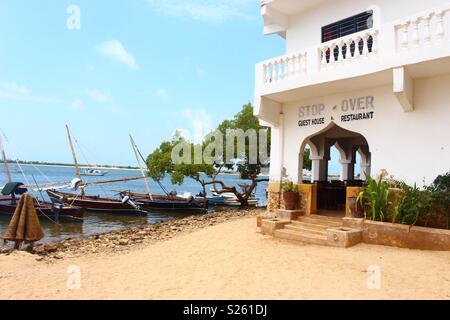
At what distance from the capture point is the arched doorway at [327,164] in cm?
1295

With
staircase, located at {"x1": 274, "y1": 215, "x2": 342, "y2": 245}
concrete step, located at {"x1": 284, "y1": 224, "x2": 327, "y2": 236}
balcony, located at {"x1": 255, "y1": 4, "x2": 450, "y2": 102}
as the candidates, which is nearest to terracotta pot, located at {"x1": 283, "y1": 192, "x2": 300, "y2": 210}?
staircase, located at {"x1": 274, "y1": 215, "x2": 342, "y2": 245}

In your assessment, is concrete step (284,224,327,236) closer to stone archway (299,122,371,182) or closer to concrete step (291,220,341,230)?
concrete step (291,220,341,230)

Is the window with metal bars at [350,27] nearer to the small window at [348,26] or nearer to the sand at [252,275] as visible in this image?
the small window at [348,26]

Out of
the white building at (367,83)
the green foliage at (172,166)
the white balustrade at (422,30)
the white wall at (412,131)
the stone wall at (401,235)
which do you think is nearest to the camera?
the stone wall at (401,235)

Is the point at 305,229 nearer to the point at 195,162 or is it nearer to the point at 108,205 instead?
the point at 195,162

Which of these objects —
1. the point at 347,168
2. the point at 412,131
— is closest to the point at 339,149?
the point at 347,168

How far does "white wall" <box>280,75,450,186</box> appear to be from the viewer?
26.5ft

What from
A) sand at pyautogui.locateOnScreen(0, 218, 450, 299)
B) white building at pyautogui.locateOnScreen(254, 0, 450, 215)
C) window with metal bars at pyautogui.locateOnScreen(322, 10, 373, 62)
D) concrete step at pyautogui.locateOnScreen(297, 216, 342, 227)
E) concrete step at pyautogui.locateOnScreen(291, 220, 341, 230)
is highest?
window with metal bars at pyautogui.locateOnScreen(322, 10, 373, 62)

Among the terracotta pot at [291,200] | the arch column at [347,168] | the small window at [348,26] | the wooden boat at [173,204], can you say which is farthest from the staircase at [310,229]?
the wooden boat at [173,204]

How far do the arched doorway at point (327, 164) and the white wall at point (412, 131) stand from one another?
2.40 metres

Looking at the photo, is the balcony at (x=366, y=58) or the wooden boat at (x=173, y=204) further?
the wooden boat at (x=173, y=204)

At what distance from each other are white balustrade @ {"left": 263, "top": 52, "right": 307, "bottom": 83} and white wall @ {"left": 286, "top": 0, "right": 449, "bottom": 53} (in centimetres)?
81

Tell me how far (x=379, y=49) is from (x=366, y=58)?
396 millimetres
